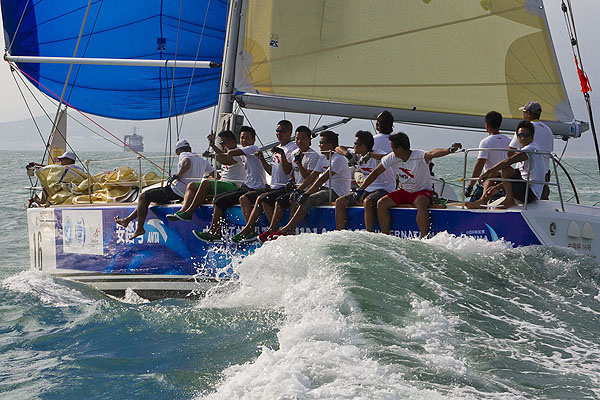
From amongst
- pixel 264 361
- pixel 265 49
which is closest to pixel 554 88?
pixel 265 49

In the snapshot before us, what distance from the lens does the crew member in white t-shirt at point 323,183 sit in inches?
295

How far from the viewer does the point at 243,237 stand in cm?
778

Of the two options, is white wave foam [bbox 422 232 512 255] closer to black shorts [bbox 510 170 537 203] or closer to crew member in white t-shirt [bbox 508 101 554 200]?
black shorts [bbox 510 170 537 203]

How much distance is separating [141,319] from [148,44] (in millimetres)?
7135

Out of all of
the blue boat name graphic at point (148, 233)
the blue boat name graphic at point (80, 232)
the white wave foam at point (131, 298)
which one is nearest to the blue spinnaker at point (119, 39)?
the blue boat name graphic at point (80, 232)

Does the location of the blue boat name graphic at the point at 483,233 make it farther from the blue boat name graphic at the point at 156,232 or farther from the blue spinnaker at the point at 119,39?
the blue spinnaker at the point at 119,39

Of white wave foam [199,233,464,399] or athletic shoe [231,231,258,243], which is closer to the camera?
white wave foam [199,233,464,399]

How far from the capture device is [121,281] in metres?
8.92

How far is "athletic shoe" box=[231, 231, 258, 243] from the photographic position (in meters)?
7.75

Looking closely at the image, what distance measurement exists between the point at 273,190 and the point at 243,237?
541 mm

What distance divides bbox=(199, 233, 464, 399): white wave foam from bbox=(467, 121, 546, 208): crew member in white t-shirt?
4.97 feet

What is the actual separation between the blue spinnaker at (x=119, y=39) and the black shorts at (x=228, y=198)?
4790mm

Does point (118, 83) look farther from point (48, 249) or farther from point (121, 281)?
point (121, 281)

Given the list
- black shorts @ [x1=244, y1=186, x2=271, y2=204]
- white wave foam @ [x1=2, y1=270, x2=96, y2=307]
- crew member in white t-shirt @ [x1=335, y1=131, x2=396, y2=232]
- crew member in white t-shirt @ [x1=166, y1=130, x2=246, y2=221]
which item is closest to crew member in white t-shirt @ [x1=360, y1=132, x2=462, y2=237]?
crew member in white t-shirt @ [x1=335, y1=131, x2=396, y2=232]
